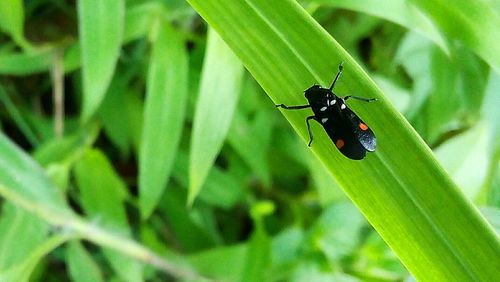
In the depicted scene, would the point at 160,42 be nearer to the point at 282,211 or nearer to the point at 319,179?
the point at 319,179

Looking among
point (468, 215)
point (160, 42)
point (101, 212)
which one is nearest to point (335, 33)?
point (160, 42)

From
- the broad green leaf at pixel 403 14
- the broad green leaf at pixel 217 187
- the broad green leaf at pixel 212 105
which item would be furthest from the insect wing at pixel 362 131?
the broad green leaf at pixel 217 187

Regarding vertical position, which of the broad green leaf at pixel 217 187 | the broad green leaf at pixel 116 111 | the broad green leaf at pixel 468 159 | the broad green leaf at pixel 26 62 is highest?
the broad green leaf at pixel 468 159

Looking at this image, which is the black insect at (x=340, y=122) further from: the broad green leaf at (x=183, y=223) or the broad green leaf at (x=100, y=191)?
the broad green leaf at (x=183, y=223)

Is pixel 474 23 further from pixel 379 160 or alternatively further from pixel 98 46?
pixel 98 46

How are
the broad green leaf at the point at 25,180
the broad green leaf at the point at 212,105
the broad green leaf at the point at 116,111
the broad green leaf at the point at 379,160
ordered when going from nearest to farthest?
the broad green leaf at the point at 379,160, the broad green leaf at the point at 212,105, the broad green leaf at the point at 25,180, the broad green leaf at the point at 116,111

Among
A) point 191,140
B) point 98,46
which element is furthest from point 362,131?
point 191,140

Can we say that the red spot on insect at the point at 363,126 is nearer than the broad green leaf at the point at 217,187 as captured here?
Yes

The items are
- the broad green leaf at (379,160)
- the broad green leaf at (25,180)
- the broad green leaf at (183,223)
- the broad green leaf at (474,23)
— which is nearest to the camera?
the broad green leaf at (379,160)
